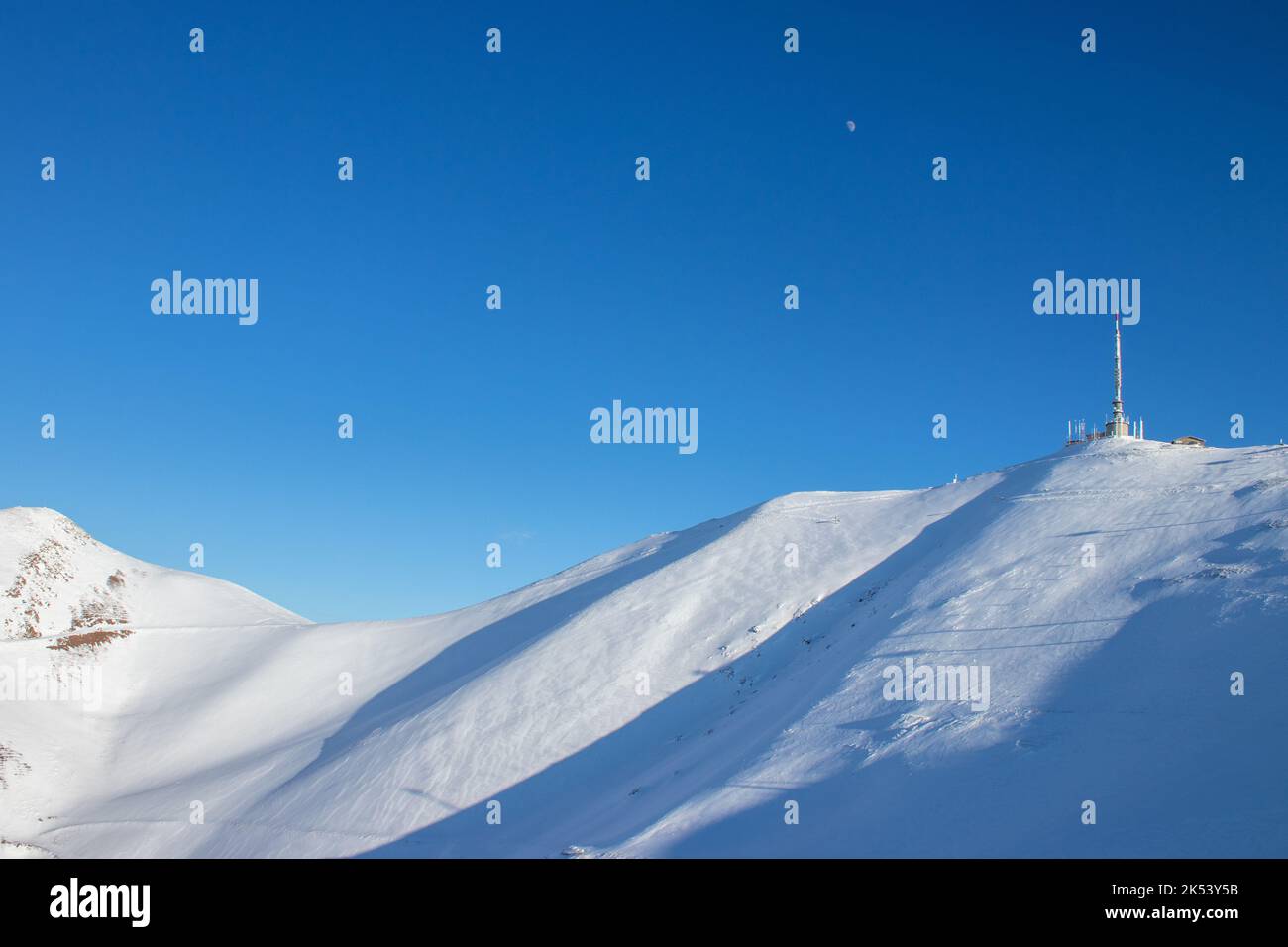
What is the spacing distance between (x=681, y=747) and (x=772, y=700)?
11.7ft

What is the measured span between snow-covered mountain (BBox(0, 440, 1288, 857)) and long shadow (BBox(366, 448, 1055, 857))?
160mm

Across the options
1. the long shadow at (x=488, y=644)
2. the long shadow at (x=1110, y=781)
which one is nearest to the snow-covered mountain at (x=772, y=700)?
the long shadow at (x=1110, y=781)

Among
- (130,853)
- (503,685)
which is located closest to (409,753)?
(503,685)

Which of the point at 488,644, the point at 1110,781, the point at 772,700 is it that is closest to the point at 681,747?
the point at 772,700

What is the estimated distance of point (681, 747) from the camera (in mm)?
26547

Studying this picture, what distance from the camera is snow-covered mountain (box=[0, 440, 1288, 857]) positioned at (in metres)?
14.9

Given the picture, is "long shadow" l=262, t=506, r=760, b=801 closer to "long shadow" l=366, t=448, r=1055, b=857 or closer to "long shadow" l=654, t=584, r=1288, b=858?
"long shadow" l=366, t=448, r=1055, b=857

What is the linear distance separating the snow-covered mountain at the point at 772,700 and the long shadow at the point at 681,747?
6.3 inches

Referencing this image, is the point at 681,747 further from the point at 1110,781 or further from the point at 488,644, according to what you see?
the point at 488,644

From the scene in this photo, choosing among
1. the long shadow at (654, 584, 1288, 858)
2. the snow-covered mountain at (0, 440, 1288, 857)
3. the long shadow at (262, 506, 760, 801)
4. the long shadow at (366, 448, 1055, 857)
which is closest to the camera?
the long shadow at (654, 584, 1288, 858)

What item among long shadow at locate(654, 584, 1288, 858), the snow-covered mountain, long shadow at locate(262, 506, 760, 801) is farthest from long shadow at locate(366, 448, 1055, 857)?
long shadow at locate(262, 506, 760, 801)

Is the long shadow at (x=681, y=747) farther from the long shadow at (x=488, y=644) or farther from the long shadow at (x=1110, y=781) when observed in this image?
the long shadow at (x=488, y=644)

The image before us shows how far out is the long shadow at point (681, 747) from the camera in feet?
72.4

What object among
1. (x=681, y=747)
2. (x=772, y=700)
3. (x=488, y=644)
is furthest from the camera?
(x=488, y=644)
